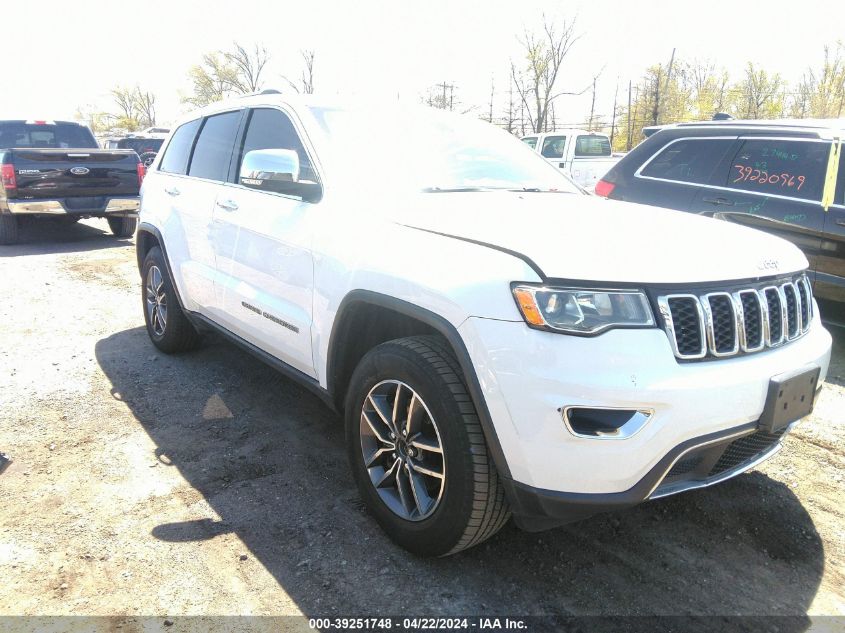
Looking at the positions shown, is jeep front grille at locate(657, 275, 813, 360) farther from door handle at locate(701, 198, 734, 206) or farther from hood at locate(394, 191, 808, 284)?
door handle at locate(701, 198, 734, 206)

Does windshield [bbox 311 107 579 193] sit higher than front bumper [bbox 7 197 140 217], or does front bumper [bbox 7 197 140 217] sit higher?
windshield [bbox 311 107 579 193]

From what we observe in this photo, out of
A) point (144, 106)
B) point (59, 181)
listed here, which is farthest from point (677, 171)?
point (144, 106)

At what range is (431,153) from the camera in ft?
10.8

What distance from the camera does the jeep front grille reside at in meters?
2.06

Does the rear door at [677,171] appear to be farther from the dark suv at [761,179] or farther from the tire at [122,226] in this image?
the tire at [122,226]

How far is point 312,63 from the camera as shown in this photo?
50.1 meters

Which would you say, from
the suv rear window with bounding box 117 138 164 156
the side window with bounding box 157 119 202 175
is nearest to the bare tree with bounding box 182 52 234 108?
the suv rear window with bounding box 117 138 164 156

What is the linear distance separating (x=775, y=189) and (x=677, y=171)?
2.85ft

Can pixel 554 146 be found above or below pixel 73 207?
above

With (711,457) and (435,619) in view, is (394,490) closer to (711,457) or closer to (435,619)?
(435,619)

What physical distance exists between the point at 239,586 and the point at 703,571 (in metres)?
1.82

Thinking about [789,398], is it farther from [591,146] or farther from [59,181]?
[591,146]

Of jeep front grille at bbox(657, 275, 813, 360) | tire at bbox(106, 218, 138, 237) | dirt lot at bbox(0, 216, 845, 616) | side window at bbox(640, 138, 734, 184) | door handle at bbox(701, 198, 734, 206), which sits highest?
side window at bbox(640, 138, 734, 184)

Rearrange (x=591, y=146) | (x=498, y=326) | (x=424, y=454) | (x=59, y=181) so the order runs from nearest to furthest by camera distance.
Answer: (x=498, y=326) → (x=424, y=454) → (x=59, y=181) → (x=591, y=146)
